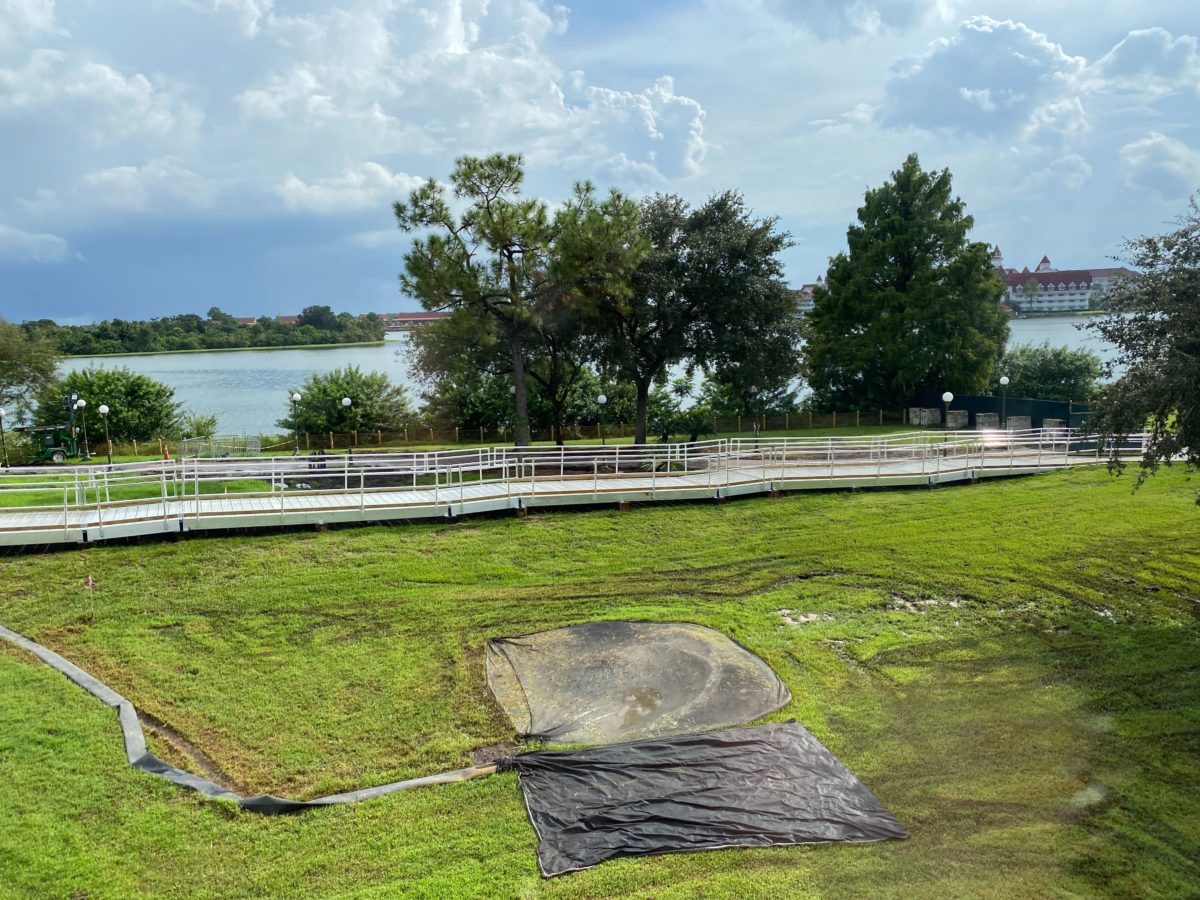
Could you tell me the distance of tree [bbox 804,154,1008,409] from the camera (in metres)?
37.8

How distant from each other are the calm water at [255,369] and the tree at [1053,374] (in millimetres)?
3285

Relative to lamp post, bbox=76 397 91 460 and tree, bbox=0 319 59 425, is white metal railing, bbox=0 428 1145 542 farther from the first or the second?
tree, bbox=0 319 59 425

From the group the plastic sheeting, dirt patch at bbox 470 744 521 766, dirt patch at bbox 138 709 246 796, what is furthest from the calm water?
dirt patch at bbox 470 744 521 766

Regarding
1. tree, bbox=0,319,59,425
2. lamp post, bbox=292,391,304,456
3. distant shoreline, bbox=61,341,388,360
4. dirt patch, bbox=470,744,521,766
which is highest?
distant shoreline, bbox=61,341,388,360

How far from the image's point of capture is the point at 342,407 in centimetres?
3681

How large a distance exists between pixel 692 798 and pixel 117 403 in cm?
3696

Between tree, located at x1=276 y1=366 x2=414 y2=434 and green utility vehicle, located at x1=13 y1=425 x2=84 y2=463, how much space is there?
28.1 ft

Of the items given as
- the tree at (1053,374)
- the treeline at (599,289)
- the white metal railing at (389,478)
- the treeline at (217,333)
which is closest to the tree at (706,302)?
the treeline at (599,289)

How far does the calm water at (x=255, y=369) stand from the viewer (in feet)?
160

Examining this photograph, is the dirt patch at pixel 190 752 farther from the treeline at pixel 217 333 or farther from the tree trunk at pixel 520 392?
the treeline at pixel 217 333

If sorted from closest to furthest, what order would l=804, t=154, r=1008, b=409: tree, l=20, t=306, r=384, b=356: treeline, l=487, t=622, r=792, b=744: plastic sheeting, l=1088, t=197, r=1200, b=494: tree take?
l=487, t=622, r=792, b=744: plastic sheeting
l=1088, t=197, r=1200, b=494: tree
l=804, t=154, r=1008, b=409: tree
l=20, t=306, r=384, b=356: treeline

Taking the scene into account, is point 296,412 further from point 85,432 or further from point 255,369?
point 255,369

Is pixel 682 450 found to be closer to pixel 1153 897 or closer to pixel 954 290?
pixel 1153 897

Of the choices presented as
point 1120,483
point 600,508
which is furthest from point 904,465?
point 600,508
